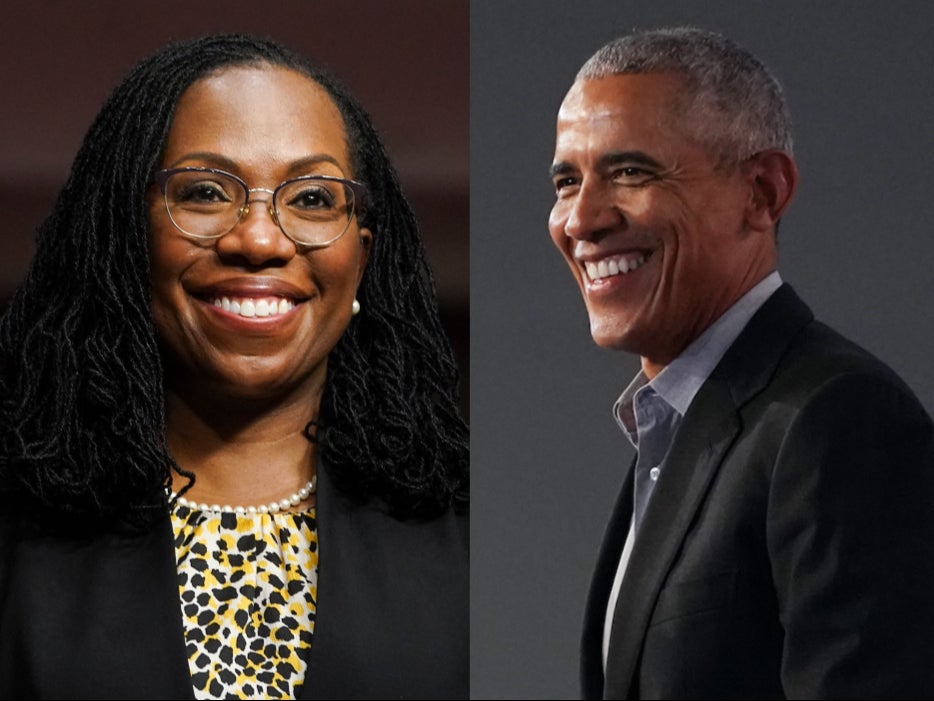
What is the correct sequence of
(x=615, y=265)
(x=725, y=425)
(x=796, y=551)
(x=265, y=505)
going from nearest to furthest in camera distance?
(x=796, y=551)
(x=725, y=425)
(x=615, y=265)
(x=265, y=505)

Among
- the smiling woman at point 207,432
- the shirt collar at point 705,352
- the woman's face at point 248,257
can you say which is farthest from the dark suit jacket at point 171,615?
the shirt collar at point 705,352

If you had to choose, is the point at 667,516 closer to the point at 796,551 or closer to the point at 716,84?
the point at 796,551

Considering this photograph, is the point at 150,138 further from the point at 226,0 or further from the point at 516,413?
the point at 516,413

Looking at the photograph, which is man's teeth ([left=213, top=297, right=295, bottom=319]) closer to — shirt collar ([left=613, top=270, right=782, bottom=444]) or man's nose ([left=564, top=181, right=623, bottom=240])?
man's nose ([left=564, top=181, right=623, bottom=240])

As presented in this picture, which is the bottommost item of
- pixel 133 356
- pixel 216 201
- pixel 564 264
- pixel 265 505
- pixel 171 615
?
pixel 171 615

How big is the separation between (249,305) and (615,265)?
0.51 m

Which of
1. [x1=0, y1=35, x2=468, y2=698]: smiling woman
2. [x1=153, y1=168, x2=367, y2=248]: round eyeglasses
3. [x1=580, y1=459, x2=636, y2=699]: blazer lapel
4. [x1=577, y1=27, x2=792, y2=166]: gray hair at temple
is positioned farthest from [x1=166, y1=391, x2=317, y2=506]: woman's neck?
[x1=577, y1=27, x2=792, y2=166]: gray hair at temple

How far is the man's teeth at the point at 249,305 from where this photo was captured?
2127 mm

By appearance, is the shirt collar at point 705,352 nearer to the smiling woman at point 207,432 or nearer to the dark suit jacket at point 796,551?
the dark suit jacket at point 796,551

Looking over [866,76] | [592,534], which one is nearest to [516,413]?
[592,534]

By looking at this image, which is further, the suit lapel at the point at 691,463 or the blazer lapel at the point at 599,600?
the blazer lapel at the point at 599,600

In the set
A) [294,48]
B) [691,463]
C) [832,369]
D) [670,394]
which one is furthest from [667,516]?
[294,48]

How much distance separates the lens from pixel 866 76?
2258 millimetres

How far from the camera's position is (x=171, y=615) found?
208 cm
